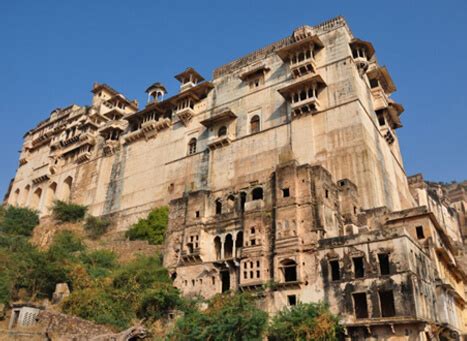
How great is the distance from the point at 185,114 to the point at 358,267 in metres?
22.4

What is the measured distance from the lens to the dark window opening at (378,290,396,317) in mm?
17419

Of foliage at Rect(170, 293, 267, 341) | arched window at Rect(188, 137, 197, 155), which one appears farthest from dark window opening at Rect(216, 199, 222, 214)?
arched window at Rect(188, 137, 197, 155)

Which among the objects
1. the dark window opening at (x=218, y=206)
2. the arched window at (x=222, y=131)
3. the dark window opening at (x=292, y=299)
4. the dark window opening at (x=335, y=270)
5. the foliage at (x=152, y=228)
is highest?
the arched window at (x=222, y=131)

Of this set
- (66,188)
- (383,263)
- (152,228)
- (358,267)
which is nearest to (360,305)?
(358,267)

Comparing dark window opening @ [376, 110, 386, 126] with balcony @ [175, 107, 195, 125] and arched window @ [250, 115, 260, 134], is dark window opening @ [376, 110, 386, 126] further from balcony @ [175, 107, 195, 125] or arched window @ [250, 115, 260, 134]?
balcony @ [175, 107, 195, 125]

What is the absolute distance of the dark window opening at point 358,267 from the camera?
18.2 meters

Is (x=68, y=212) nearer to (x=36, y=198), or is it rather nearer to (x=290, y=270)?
(x=36, y=198)

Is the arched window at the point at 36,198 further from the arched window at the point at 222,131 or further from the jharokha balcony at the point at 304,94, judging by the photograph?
the jharokha balcony at the point at 304,94

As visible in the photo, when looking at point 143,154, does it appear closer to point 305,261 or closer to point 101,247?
point 101,247

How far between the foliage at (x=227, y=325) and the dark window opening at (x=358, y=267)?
4.12 m

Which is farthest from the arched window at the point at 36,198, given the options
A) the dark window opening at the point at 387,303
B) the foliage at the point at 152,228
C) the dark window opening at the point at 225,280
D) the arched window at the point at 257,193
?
the dark window opening at the point at 387,303

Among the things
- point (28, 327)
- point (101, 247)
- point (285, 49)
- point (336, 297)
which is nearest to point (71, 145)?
point (101, 247)

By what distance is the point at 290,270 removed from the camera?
2062cm

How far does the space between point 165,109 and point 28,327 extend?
981 inches
